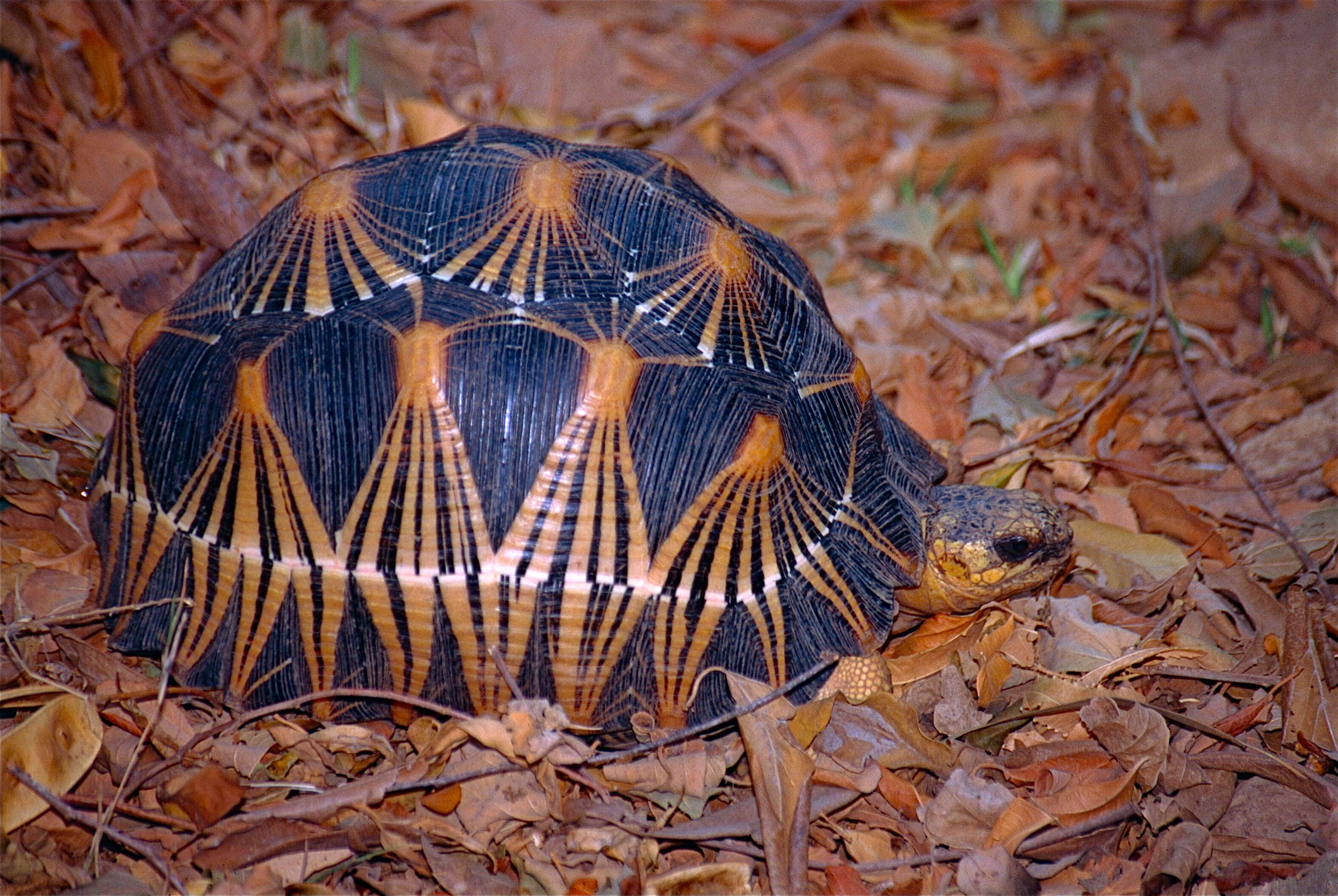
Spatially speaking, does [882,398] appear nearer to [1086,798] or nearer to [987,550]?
[987,550]

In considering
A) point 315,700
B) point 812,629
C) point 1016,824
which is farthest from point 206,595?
point 1016,824

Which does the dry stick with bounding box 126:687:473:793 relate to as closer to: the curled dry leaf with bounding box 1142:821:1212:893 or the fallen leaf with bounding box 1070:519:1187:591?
the curled dry leaf with bounding box 1142:821:1212:893

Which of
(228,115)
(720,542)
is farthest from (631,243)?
(228,115)

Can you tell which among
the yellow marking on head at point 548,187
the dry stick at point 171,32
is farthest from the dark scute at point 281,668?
the dry stick at point 171,32

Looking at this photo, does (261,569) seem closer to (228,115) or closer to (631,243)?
(631,243)

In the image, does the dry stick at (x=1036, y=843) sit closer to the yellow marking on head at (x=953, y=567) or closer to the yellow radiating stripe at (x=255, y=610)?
the yellow marking on head at (x=953, y=567)

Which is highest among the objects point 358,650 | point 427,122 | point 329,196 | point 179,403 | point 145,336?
point 427,122
